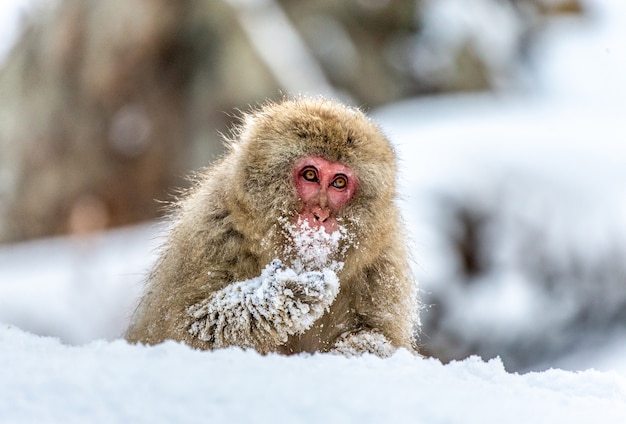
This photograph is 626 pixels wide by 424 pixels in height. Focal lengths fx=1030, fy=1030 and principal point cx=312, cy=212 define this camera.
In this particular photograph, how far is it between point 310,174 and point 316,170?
35 millimetres

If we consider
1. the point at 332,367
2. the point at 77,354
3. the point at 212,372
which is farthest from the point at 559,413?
the point at 77,354

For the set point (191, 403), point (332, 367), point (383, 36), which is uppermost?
point (383, 36)

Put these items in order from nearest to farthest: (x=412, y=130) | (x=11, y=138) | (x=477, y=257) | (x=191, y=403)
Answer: (x=191, y=403) < (x=477, y=257) < (x=412, y=130) < (x=11, y=138)

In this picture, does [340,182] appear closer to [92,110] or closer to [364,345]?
[364,345]

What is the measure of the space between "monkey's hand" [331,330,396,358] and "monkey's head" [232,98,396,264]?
0.42 metres

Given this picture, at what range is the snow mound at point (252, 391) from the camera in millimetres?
2410

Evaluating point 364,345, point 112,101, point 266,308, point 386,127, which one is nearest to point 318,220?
point 266,308

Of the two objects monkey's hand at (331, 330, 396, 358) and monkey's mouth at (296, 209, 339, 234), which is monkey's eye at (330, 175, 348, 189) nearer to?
monkey's mouth at (296, 209, 339, 234)

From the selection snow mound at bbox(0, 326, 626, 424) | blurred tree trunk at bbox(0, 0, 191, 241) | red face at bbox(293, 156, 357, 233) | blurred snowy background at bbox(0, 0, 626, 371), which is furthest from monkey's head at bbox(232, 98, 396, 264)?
blurred tree trunk at bbox(0, 0, 191, 241)

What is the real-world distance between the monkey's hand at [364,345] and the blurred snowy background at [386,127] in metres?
4.15

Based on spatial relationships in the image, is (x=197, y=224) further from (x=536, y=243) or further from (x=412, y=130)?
(x=412, y=130)

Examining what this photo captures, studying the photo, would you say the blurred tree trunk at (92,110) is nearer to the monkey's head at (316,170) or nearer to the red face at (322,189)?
the monkey's head at (316,170)

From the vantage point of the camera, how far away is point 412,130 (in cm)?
1407

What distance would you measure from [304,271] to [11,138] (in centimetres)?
1184
